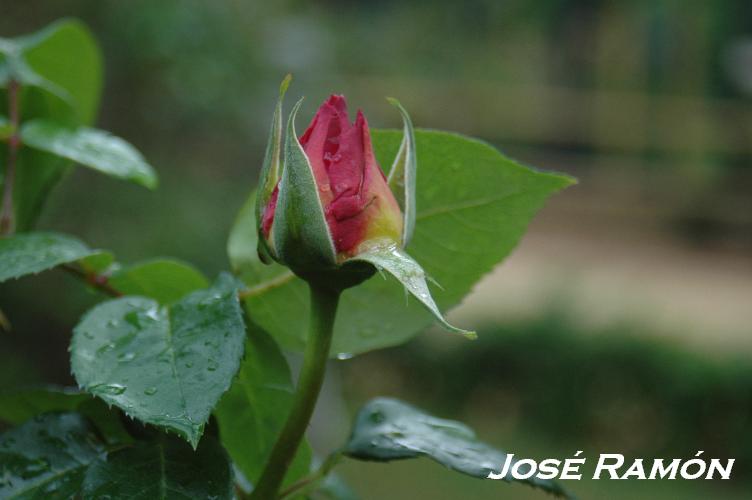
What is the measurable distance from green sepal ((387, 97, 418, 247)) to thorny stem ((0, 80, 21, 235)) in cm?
22

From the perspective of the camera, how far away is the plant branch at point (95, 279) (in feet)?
1.41

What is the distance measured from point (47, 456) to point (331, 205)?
16cm

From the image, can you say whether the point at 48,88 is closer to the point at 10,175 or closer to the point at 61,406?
the point at 10,175

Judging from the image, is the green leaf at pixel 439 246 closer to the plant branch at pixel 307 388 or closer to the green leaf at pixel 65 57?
the plant branch at pixel 307 388

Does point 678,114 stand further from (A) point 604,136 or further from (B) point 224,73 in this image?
(B) point 224,73

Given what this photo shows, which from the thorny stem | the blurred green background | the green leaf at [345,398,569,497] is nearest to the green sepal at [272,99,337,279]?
the green leaf at [345,398,569,497]

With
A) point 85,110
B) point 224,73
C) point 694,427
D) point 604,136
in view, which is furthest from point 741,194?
point 85,110

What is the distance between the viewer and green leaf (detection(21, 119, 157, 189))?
0.47 metres

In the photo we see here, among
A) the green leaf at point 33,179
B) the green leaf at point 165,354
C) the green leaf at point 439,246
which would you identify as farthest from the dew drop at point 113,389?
the green leaf at point 33,179

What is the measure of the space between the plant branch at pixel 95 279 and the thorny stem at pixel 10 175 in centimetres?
6

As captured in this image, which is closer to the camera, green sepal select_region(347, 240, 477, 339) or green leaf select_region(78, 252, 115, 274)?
green sepal select_region(347, 240, 477, 339)

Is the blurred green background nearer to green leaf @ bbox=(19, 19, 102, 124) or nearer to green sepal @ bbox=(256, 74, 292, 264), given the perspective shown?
green leaf @ bbox=(19, 19, 102, 124)

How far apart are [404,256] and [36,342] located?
2834 millimetres

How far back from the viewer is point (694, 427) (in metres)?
3.86
